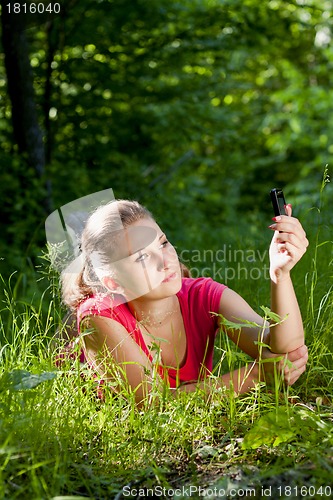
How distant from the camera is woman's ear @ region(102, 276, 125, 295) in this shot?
2449 mm

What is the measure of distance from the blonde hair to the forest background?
0.39ft

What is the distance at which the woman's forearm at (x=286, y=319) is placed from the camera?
2084 millimetres

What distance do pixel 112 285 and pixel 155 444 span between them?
68 cm

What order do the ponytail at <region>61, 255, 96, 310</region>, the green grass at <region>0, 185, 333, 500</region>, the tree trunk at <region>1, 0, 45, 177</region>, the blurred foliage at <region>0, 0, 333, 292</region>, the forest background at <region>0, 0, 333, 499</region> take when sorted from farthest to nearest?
the blurred foliage at <region>0, 0, 333, 292</region>, the tree trunk at <region>1, 0, 45, 177</region>, the ponytail at <region>61, 255, 96, 310</region>, the forest background at <region>0, 0, 333, 499</region>, the green grass at <region>0, 185, 333, 500</region>

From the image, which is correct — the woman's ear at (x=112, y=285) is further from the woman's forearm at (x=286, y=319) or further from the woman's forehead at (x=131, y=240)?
the woman's forearm at (x=286, y=319)

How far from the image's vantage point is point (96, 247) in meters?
2.46

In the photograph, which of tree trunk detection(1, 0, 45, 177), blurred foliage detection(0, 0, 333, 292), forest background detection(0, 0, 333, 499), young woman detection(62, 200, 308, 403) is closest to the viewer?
forest background detection(0, 0, 333, 499)

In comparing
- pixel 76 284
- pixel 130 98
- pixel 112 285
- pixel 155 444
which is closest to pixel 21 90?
pixel 130 98

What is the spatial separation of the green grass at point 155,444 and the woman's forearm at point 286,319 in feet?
0.53

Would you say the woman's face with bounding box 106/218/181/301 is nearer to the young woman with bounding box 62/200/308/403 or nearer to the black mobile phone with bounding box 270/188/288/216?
the young woman with bounding box 62/200/308/403

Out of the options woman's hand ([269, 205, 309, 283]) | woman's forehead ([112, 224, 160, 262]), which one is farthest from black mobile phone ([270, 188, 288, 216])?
woman's forehead ([112, 224, 160, 262])

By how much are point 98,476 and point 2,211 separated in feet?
11.1

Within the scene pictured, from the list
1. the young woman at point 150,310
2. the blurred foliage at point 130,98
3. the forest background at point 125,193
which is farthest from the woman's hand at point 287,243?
the blurred foliage at point 130,98

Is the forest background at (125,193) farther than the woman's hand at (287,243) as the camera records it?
No
